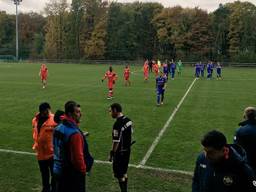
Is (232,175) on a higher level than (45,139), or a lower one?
higher

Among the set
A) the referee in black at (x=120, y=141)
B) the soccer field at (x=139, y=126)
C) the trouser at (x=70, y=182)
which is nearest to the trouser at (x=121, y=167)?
the referee in black at (x=120, y=141)

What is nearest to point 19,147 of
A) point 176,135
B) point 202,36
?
point 176,135

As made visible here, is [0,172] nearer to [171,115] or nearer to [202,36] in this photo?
[171,115]

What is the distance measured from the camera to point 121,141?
310 inches

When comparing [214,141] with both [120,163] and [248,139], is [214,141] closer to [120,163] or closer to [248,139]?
[248,139]

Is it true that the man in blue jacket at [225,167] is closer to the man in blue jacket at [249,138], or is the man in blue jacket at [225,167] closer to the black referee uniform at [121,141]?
the man in blue jacket at [249,138]

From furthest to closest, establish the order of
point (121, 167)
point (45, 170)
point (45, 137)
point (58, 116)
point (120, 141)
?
point (121, 167) < point (120, 141) < point (45, 170) < point (45, 137) < point (58, 116)

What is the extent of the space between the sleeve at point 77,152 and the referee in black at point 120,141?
6.81ft

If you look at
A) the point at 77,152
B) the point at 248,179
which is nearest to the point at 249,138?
the point at 248,179

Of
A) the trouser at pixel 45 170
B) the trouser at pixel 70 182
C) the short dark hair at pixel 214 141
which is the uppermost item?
the short dark hair at pixel 214 141

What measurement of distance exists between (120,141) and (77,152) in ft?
7.35

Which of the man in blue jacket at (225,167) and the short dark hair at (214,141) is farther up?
the short dark hair at (214,141)

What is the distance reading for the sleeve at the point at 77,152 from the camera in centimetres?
568

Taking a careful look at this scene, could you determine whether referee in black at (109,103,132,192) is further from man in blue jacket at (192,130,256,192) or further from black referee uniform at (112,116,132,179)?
man in blue jacket at (192,130,256,192)
